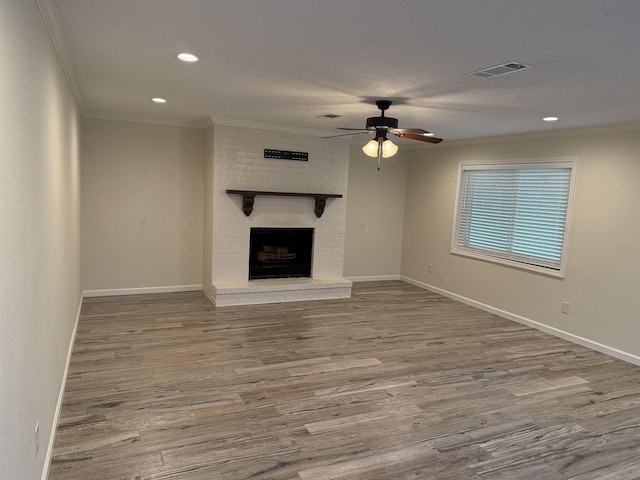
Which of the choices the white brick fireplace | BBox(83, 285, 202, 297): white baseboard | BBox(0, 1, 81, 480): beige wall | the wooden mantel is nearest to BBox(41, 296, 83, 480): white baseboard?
BBox(0, 1, 81, 480): beige wall

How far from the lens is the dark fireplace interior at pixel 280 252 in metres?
6.11

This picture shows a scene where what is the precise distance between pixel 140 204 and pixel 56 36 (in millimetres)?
3528

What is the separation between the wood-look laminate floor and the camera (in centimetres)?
252

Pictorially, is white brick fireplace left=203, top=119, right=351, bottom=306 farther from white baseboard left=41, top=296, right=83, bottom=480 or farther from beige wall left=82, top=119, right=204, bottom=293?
white baseboard left=41, top=296, right=83, bottom=480

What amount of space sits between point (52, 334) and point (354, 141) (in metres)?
5.05

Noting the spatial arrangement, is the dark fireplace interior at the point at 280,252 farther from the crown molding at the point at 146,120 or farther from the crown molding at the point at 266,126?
the crown molding at the point at 146,120

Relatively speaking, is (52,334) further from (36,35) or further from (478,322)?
(478,322)

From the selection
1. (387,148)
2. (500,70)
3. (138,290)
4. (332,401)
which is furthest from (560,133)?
(138,290)

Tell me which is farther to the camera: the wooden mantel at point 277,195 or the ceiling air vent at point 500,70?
the wooden mantel at point 277,195

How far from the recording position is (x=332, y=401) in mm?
3256

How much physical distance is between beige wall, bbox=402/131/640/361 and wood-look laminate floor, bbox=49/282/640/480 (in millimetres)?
341

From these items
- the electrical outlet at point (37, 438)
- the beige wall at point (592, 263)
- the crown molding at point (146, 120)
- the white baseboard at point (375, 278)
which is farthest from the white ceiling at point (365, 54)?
the white baseboard at point (375, 278)

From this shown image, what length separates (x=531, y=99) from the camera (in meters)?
3.50

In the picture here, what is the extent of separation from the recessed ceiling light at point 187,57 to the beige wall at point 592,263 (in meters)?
4.27
